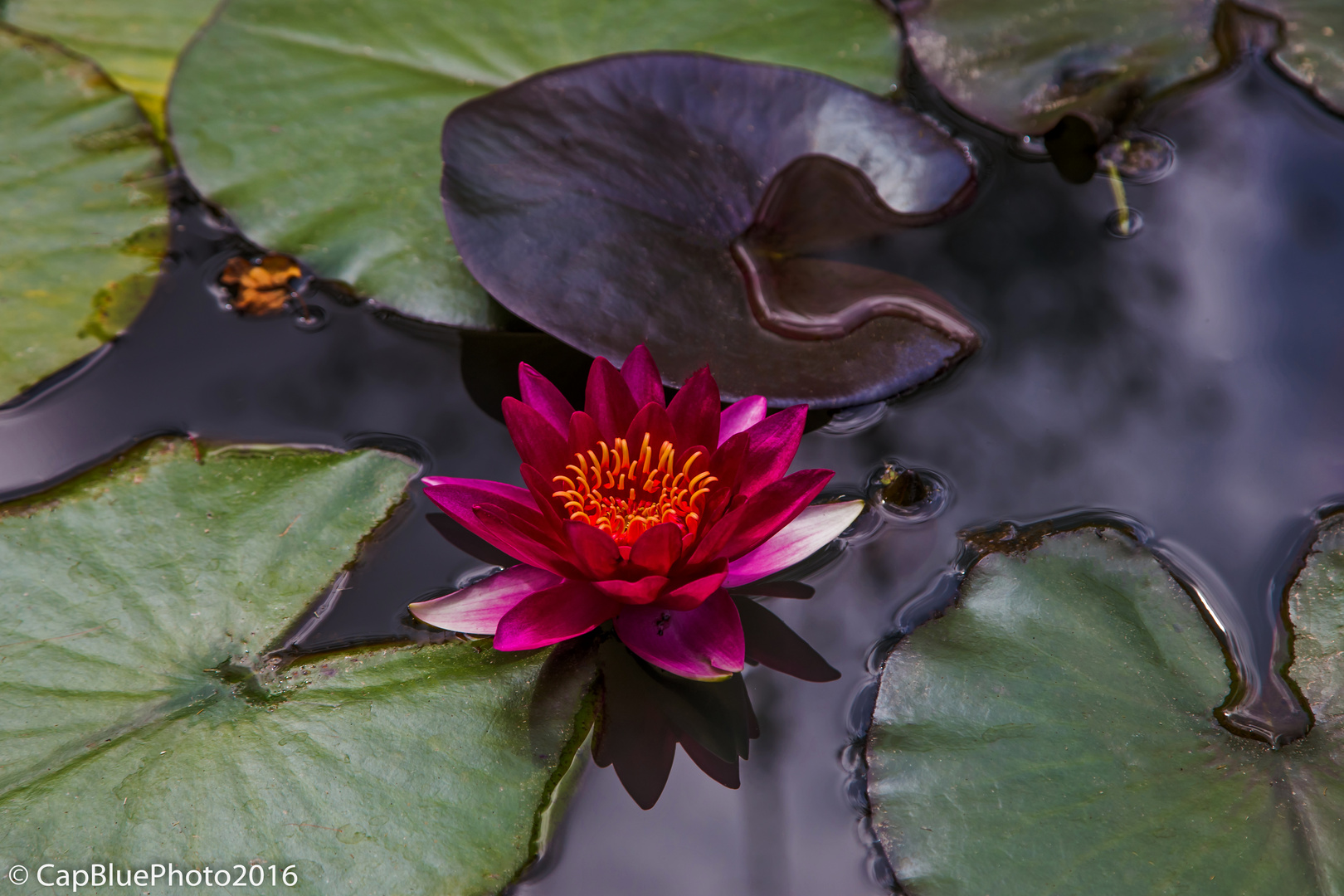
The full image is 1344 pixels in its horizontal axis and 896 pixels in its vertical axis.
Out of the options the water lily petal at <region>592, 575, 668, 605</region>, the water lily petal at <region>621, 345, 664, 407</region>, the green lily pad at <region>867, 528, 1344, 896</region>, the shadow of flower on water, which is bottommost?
the shadow of flower on water

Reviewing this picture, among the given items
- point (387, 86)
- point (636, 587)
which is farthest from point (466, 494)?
point (387, 86)

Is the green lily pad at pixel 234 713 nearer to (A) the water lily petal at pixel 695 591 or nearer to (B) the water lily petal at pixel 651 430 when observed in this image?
(A) the water lily petal at pixel 695 591

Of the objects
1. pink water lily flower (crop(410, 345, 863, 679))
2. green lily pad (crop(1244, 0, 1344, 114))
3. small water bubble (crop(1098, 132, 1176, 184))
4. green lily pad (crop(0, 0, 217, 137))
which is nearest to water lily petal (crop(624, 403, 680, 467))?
pink water lily flower (crop(410, 345, 863, 679))

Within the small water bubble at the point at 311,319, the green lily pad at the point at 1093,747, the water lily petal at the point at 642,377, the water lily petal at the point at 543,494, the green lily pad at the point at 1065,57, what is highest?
the green lily pad at the point at 1065,57

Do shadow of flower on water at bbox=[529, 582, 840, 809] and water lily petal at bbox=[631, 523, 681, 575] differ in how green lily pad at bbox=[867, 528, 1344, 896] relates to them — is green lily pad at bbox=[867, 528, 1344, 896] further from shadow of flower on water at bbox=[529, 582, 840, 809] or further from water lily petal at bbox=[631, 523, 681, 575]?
water lily petal at bbox=[631, 523, 681, 575]

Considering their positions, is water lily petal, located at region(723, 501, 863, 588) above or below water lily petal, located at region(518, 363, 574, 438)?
below

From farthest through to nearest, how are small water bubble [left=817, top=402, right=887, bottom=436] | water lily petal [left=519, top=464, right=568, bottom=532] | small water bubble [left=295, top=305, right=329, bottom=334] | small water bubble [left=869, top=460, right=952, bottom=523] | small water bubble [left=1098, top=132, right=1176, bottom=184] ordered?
small water bubble [left=1098, top=132, right=1176, bottom=184] → small water bubble [left=295, top=305, right=329, bottom=334] → small water bubble [left=817, top=402, right=887, bottom=436] → small water bubble [left=869, top=460, right=952, bottom=523] → water lily petal [left=519, top=464, right=568, bottom=532]

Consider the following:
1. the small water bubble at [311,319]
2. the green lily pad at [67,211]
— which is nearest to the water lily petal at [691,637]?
the small water bubble at [311,319]
